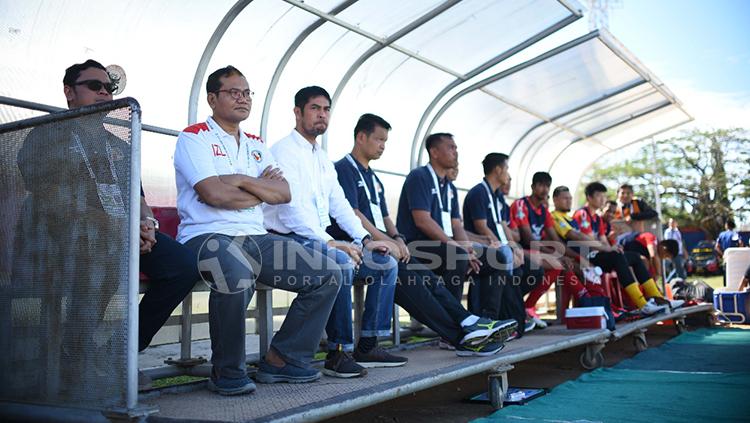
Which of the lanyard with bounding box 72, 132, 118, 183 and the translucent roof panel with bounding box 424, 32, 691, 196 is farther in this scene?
the translucent roof panel with bounding box 424, 32, 691, 196

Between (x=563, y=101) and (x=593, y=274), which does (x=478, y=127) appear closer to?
(x=563, y=101)

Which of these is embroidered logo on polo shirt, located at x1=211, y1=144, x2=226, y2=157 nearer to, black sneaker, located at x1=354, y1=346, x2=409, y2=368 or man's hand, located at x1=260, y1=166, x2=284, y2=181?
man's hand, located at x1=260, y1=166, x2=284, y2=181

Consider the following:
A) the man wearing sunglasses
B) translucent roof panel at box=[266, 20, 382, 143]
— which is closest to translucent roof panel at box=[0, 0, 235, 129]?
translucent roof panel at box=[266, 20, 382, 143]

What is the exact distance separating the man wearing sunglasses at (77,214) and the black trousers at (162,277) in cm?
10

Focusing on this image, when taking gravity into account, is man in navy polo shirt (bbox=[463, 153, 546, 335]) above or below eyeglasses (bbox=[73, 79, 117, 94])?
below

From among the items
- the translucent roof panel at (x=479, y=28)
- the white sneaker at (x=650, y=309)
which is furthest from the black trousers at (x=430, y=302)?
the white sneaker at (x=650, y=309)

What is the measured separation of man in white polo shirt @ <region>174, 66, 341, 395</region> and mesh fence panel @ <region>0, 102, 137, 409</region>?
59 cm

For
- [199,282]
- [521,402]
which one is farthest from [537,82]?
[199,282]

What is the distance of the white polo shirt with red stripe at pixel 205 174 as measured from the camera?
10.1ft

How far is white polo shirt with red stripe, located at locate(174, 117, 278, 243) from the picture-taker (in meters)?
3.07

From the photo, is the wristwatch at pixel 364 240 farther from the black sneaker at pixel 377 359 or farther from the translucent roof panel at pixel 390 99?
the translucent roof panel at pixel 390 99

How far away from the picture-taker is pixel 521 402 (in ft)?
13.5

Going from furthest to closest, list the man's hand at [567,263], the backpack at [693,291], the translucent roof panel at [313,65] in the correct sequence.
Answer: the backpack at [693,291]
the man's hand at [567,263]
the translucent roof panel at [313,65]

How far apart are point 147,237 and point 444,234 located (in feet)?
8.15
